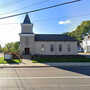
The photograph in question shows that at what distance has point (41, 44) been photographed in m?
29.7

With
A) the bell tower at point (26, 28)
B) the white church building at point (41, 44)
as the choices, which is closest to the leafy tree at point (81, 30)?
the white church building at point (41, 44)

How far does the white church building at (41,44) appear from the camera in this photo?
28.9 m

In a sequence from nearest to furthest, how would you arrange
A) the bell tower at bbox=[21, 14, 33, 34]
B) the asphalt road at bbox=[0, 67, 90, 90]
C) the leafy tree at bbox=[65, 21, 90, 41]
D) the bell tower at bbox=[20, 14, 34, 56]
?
the asphalt road at bbox=[0, 67, 90, 90]
the bell tower at bbox=[20, 14, 34, 56]
the bell tower at bbox=[21, 14, 33, 34]
the leafy tree at bbox=[65, 21, 90, 41]

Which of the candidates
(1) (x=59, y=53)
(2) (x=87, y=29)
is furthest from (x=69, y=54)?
(2) (x=87, y=29)

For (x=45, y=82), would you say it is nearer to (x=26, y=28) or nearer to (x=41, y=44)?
(x=41, y=44)

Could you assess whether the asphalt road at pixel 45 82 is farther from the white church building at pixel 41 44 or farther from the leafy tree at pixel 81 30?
the leafy tree at pixel 81 30

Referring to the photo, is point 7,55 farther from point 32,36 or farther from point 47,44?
point 47,44

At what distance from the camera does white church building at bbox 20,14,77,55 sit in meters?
28.9

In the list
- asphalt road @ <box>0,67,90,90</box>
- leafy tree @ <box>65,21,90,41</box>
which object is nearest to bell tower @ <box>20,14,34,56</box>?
asphalt road @ <box>0,67,90,90</box>

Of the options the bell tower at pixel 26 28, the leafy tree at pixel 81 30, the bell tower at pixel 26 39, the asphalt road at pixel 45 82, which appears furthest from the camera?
the leafy tree at pixel 81 30

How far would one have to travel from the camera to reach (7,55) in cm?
1980

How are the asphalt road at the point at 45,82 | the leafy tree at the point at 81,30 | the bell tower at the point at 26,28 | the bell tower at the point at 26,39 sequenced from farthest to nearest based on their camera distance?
the leafy tree at the point at 81,30, the bell tower at the point at 26,28, the bell tower at the point at 26,39, the asphalt road at the point at 45,82

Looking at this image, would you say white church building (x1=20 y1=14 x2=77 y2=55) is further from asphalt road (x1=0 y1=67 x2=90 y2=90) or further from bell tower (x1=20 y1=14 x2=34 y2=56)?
asphalt road (x1=0 y1=67 x2=90 y2=90)

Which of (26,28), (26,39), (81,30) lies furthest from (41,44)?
(81,30)
